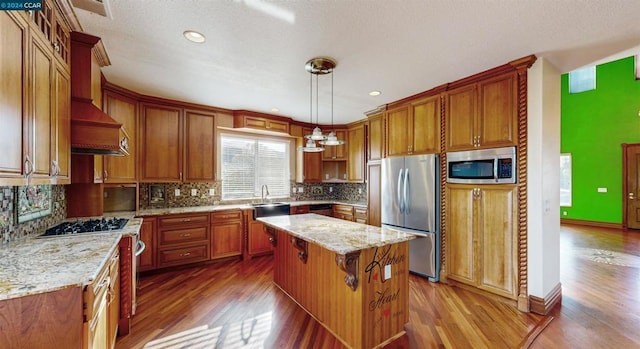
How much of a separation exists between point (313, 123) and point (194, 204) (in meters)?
2.72

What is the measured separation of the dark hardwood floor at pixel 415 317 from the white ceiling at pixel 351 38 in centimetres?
251

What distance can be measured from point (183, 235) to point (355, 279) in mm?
2914

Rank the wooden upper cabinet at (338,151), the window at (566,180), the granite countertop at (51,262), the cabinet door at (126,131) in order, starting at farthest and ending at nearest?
the window at (566,180), the wooden upper cabinet at (338,151), the cabinet door at (126,131), the granite countertop at (51,262)

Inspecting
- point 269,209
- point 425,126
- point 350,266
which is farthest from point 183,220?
point 425,126

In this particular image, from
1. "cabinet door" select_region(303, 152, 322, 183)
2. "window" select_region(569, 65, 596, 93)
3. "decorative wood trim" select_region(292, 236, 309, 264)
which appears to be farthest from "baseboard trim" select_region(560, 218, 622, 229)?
"decorative wood trim" select_region(292, 236, 309, 264)

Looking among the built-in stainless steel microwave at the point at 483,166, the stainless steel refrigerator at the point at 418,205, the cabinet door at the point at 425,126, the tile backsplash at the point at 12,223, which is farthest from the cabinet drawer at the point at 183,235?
the built-in stainless steel microwave at the point at 483,166

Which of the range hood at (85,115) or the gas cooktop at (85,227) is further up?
the range hood at (85,115)

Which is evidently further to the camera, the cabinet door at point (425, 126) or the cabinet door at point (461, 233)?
the cabinet door at point (425, 126)

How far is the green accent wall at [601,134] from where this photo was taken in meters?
6.41

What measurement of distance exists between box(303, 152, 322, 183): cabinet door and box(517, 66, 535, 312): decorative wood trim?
11.7ft

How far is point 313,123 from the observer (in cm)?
538

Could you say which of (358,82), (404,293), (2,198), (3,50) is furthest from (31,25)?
(404,293)

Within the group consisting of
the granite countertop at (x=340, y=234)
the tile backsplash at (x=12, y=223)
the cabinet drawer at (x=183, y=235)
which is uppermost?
the tile backsplash at (x=12, y=223)

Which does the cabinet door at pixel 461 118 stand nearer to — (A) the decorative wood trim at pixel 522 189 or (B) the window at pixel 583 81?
(A) the decorative wood trim at pixel 522 189
